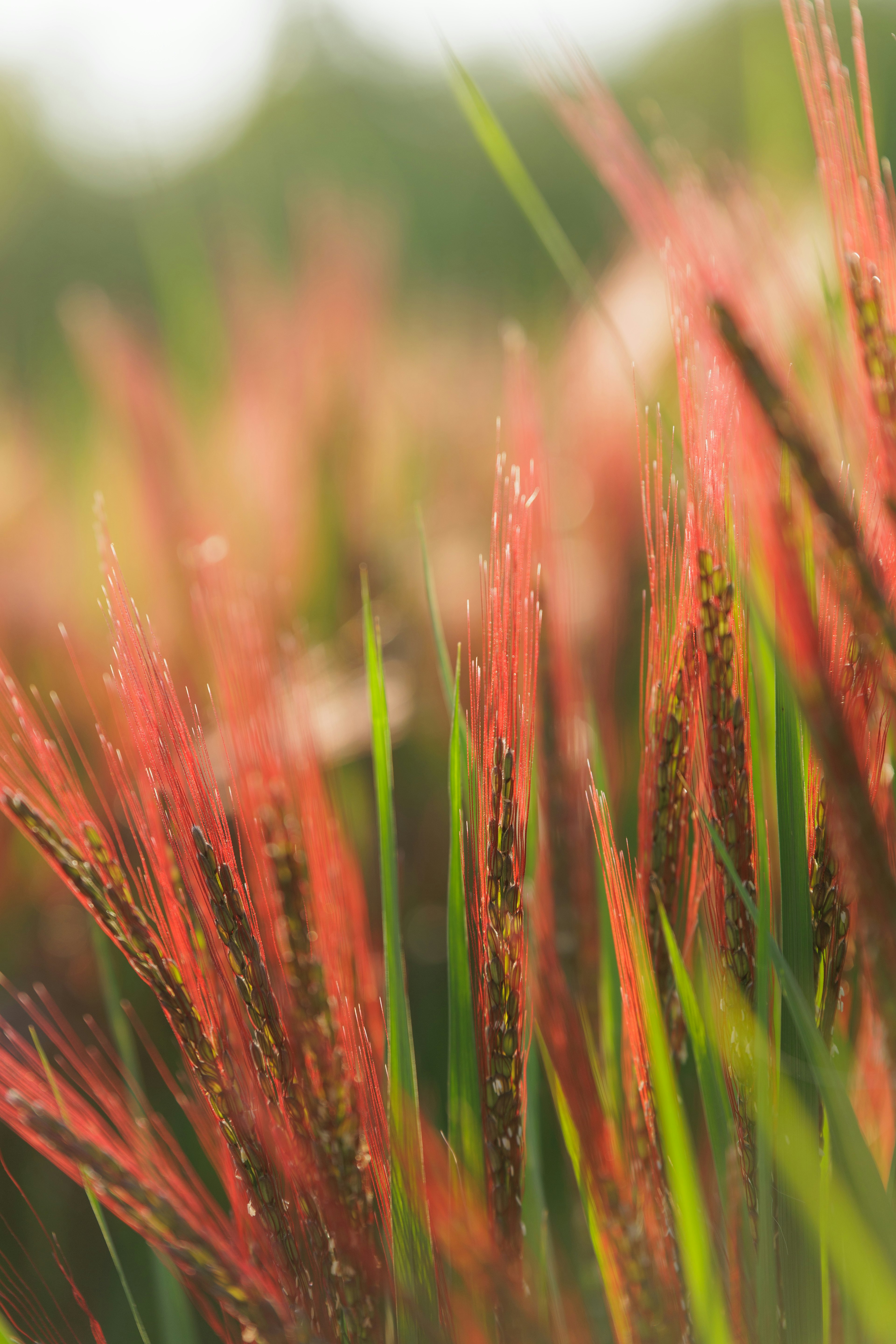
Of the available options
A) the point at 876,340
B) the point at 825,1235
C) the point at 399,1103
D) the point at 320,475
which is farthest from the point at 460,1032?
the point at 320,475

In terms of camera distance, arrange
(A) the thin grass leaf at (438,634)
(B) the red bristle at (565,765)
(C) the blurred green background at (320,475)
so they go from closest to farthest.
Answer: (A) the thin grass leaf at (438,634) → (B) the red bristle at (565,765) → (C) the blurred green background at (320,475)

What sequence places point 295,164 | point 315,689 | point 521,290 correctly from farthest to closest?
point 295,164, point 521,290, point 315,689

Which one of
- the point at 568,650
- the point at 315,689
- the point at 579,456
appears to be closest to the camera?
the point at 568,650

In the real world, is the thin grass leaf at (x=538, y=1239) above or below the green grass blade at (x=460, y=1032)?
below

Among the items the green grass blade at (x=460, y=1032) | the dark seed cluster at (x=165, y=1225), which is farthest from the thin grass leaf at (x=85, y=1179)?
the green grass blade at (x=460, y=1032)

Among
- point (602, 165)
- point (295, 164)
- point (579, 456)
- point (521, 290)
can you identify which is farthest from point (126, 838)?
point (295, 164)

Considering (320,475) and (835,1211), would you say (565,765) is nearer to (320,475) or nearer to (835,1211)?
(835,1211)

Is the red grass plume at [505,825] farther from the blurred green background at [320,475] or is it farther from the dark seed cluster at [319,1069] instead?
the blurred green background at [320,475]

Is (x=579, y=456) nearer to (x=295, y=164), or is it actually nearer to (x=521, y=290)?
(x=521, y=290)

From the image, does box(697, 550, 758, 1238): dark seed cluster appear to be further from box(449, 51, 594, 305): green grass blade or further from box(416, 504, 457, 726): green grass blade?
box(449, 51, 594, 305): green grass blade
